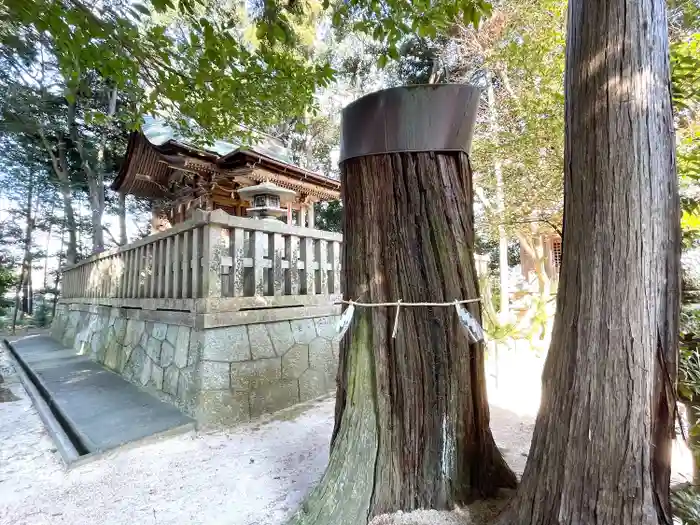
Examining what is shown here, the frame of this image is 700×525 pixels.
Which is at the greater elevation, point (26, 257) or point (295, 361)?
point (26, 257)

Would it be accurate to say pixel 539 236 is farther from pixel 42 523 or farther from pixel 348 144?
pixel 42 523

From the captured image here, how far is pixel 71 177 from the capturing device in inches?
479

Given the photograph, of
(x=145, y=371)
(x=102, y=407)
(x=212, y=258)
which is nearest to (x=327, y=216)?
(x=145, y=371)

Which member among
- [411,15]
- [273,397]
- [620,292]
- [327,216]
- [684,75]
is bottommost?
[273,397]

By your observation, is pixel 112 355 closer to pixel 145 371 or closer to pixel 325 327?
pixel 145 371

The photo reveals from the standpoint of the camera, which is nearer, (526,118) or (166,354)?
(166,354)

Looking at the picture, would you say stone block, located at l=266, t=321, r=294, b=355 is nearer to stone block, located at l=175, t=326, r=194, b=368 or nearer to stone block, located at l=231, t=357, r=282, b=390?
stone block, located at l=231, t=357, r=282, b=390

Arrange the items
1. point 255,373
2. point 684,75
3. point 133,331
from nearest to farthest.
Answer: point 684,75
point 255,373
point 133,331

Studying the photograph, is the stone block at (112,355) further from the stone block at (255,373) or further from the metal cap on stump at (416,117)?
the metal cap on stump at (416,117)

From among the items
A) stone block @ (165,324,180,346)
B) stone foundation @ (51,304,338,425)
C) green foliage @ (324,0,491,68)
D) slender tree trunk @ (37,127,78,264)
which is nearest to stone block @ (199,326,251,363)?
stone foundation @ (51,304,338,425)

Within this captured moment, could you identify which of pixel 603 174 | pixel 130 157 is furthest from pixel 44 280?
pixel 603 174

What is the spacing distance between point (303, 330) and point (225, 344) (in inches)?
36.2

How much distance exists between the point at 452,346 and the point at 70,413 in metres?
3.50

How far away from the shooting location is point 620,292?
1015mm
